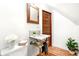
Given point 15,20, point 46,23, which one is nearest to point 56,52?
point 46,23

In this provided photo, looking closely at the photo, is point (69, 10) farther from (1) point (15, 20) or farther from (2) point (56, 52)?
(1) point (15, 20)

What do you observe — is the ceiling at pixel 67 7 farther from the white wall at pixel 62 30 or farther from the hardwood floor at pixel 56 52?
the hardwood floor at pixel 56 52

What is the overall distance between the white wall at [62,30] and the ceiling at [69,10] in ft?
0.17

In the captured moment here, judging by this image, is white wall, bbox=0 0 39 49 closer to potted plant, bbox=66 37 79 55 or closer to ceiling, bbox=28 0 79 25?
ceiling, bbox=28 0 79 25

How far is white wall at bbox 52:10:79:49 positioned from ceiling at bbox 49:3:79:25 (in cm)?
5

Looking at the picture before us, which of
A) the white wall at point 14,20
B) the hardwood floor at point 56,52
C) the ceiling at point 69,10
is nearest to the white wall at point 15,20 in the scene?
the white wall at point 14,20

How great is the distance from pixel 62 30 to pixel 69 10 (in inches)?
11.1

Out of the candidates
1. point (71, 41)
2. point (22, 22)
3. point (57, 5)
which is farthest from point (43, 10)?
point (71, 41)

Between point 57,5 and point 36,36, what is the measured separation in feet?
1.61

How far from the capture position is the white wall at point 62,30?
1.36 metres

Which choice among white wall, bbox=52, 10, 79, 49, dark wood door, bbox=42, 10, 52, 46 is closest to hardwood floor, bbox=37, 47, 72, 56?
white wall, bbox=52, 10, 79, 49

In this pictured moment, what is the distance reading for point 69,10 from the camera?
1.33 m

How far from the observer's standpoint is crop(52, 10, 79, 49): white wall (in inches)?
53.5

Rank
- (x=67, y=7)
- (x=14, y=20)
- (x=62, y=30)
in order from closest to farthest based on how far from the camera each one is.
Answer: (x=14, y=20) → (x=67, y=7) → (x=62, y=30)
